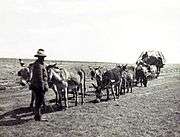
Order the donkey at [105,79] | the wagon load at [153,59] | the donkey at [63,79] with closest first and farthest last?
the donkey at [63,79] → the donkey at [105,79] → the wagon load at [153,59]

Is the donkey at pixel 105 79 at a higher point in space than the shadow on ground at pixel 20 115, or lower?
higher

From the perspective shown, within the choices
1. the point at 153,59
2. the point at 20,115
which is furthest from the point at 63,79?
the point at 153,59

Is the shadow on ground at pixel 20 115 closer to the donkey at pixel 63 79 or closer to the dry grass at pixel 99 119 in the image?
the dry grass at pixel 99 119

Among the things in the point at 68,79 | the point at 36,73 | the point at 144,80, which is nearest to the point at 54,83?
the point at 68,79

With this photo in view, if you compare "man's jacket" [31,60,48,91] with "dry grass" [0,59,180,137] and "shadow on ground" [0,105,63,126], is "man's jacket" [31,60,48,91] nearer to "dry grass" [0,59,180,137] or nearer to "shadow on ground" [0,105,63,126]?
"dry grass" [0,59,180,137]

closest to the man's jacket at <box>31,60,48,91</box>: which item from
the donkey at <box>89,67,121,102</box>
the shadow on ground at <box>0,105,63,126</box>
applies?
the shadow on ground at <box>0,105,63,126</box>

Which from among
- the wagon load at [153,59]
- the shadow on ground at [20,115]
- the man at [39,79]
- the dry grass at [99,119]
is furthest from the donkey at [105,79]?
the wagon load at [153,59]

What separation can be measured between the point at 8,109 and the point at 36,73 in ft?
16.3

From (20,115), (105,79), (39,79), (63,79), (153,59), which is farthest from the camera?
(153,59)

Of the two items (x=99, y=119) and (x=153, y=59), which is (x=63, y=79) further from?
(x=153, y=59)

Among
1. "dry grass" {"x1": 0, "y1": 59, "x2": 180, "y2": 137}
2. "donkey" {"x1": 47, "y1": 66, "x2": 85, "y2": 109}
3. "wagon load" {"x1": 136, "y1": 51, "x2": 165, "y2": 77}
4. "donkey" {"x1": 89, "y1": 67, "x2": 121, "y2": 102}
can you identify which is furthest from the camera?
"wagon load" {"x1": 136, "y1": 51, "x2": 165, "y2": 77}

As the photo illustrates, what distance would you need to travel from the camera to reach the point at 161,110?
833 inches

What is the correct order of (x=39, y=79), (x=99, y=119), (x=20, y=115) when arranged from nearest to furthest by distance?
(x=39, y=79), (x=99, y=119), (x=20, y=115)

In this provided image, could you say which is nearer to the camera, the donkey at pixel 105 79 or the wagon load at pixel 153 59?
the donkey at pixel 105 79
